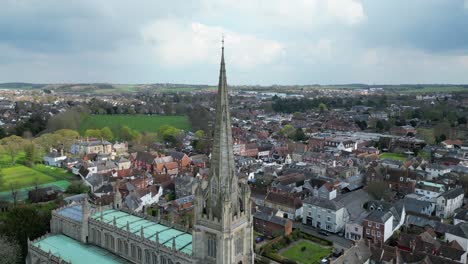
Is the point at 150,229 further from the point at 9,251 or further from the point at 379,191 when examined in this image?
the point at 379,191

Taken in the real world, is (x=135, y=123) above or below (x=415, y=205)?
above

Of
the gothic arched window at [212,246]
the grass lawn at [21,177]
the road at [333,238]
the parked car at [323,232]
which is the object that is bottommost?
the road at [333,238]

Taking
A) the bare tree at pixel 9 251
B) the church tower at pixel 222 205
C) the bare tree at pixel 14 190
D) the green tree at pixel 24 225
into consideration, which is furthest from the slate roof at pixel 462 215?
the bare tree at pixel 14 190

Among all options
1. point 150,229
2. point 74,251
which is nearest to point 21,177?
point 74,251

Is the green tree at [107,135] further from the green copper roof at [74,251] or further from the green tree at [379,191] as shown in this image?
the green tree at [379,191]

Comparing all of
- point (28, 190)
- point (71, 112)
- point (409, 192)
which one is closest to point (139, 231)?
point (28, 190)
